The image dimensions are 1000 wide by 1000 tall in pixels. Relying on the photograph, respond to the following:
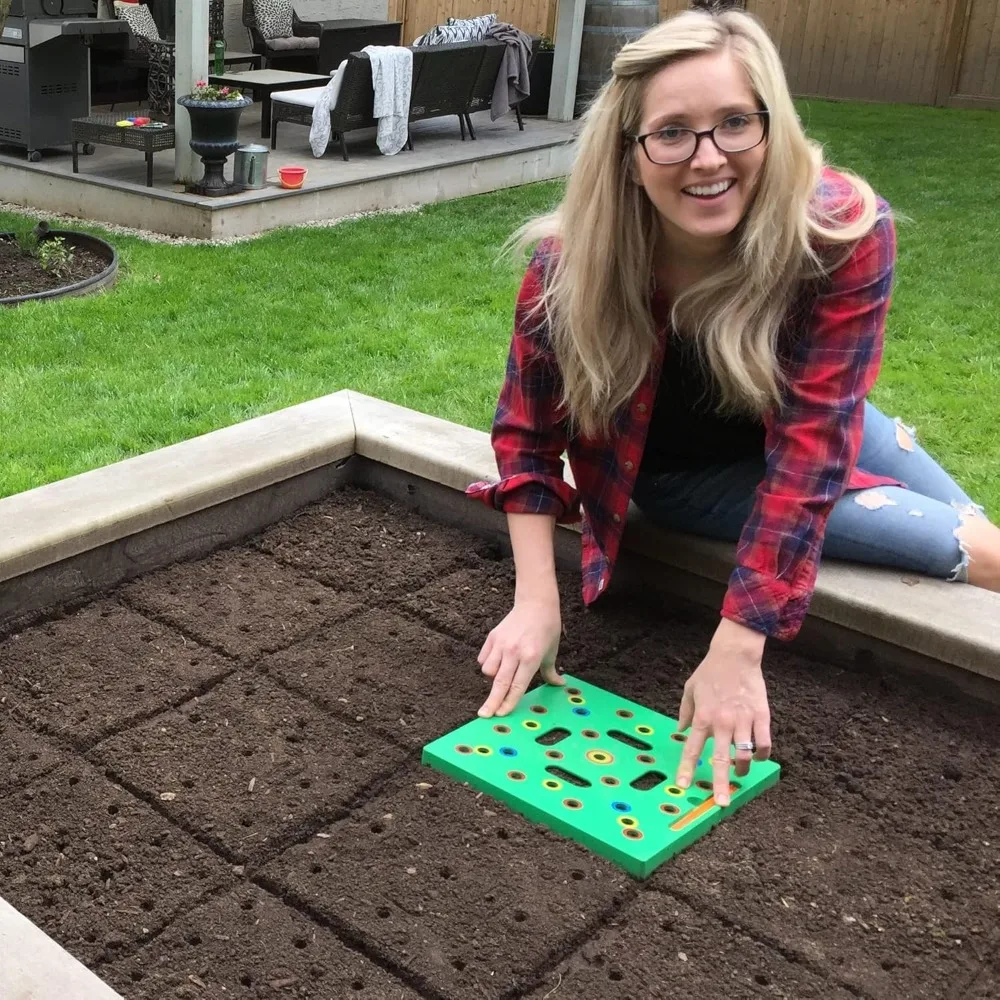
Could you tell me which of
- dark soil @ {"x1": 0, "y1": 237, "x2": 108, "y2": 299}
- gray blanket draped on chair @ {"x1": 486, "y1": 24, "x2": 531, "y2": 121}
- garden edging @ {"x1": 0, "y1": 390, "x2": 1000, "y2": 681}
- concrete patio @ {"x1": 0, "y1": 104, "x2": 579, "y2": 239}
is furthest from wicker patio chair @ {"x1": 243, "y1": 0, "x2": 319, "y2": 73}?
garden edging @ {"x1": 0, "y1": 390, "x2": 1000, "y2": 681}

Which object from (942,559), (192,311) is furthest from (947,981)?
(192,311)

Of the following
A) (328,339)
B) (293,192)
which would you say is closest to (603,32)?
(293,192)

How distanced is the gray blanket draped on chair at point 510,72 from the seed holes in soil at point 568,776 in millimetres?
8073

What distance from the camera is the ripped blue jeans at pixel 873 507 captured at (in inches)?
94.4

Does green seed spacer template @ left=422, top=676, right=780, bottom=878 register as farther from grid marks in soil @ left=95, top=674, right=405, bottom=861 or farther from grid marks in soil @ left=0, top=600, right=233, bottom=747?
grid marks in soil @ left=0, top=600, right=233, bottom=747

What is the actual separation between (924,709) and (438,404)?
2.49 metres

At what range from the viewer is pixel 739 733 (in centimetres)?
192

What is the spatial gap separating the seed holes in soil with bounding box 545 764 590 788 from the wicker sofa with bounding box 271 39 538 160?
22.3 feet

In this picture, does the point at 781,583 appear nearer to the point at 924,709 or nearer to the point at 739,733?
the point at 739,733

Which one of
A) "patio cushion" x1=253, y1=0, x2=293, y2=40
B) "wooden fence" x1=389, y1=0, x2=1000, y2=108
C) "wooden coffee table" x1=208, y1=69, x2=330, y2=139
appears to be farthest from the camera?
"wooden fence" x1=389, y1=0, x2=1000, y2=108

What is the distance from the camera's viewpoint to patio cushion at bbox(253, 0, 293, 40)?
12312 mm

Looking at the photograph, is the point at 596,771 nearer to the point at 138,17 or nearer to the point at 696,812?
the point at 696,812

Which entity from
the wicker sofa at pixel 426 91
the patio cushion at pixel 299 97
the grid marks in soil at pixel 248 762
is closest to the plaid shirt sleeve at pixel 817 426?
the grid marks in soil at pixel 248 762

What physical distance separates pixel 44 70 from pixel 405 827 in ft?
22.6
